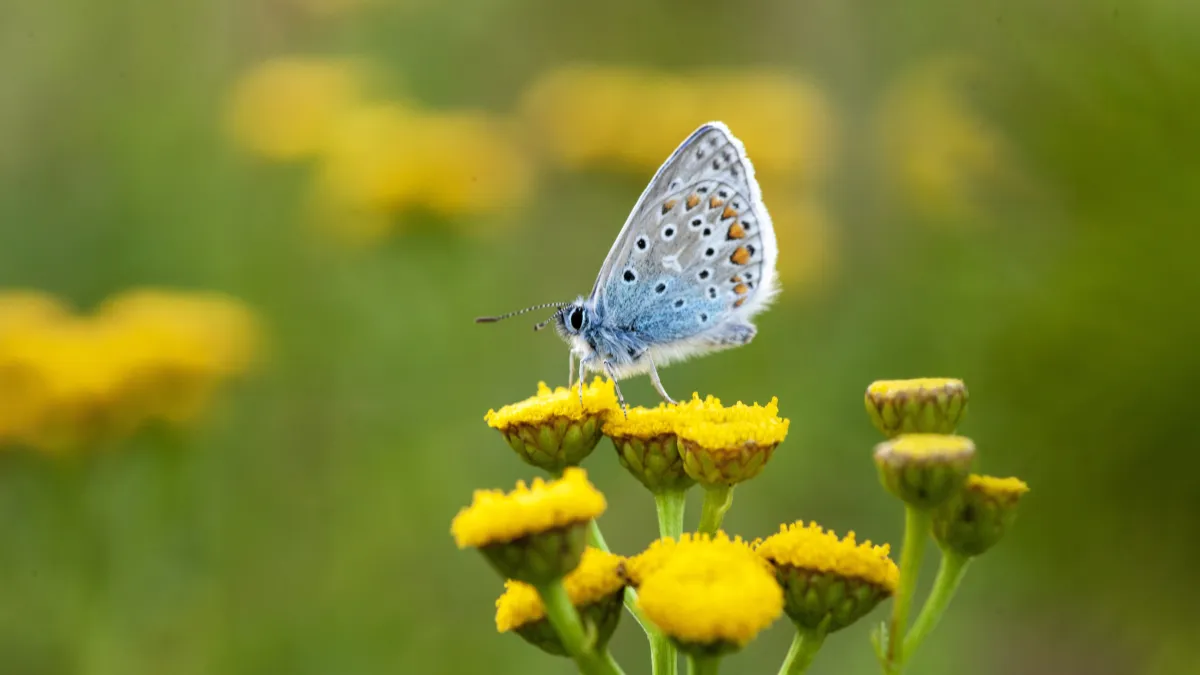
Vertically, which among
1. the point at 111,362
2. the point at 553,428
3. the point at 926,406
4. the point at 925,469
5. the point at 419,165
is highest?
the point at 419,165

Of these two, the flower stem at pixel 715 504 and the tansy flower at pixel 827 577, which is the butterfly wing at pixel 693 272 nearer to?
the flower stem at pixel 715 504

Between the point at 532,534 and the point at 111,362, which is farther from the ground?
the point at 111,362

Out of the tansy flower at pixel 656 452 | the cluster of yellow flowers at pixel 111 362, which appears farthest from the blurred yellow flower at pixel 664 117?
the tansy flower at pixel 656 452

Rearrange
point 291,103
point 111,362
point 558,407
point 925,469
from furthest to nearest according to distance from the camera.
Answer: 1. point 291,103
2. point 111,362
3. point 558,407
4. point 925,469

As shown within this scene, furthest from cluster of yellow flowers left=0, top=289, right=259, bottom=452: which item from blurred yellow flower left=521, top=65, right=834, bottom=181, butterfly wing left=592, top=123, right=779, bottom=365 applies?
blurred yellow flower left=521, top=65, right=834, bottom=181

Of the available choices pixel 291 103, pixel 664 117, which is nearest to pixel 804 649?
pixel 664 117

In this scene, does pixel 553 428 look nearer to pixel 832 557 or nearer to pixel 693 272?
pixel 832 557
